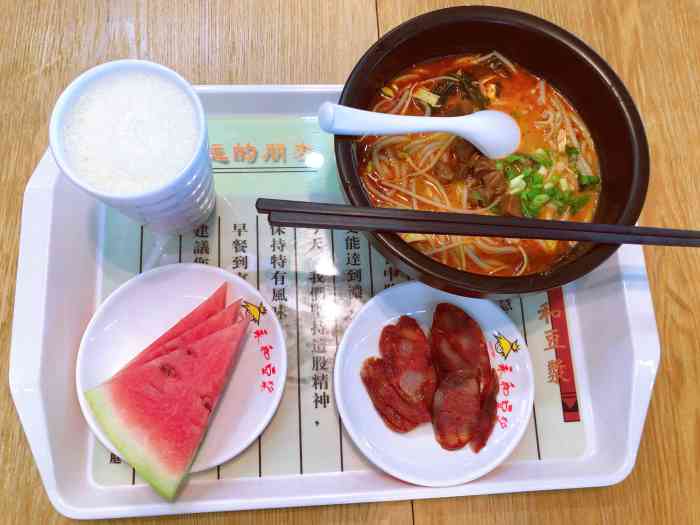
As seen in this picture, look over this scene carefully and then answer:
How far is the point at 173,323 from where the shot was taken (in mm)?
1234

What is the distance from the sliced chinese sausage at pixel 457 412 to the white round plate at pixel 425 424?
2cm

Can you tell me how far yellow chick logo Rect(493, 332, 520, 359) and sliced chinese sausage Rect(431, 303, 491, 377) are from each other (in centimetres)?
3

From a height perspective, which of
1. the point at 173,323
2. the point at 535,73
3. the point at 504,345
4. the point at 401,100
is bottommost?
the point at 173,323

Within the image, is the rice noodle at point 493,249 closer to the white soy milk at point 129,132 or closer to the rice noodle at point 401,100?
the rice noodle at point 401,100

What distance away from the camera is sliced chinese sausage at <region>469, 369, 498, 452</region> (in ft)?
3.87

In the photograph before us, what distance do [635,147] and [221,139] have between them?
0.93 m

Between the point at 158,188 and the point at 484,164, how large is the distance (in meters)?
0.67

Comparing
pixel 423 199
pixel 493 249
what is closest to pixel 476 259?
pixel 493 249

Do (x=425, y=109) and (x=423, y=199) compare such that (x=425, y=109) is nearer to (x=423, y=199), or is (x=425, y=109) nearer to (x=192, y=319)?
(x=423, y=199)

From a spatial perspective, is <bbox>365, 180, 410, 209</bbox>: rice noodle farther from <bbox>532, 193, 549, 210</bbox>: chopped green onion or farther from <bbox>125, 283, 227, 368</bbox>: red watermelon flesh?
<bbox>125, 283, 227, 368</bbox>: red watermelon flesh

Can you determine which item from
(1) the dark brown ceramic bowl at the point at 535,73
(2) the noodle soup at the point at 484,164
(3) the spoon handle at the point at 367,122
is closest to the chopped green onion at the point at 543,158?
(2) the noodle soup at the point at 484,164

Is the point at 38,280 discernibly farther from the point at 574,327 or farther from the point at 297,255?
the point at 574,327

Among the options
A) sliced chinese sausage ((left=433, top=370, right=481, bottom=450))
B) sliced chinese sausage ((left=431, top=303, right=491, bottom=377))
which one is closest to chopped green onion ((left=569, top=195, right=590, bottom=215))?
sliced chinese sausage ((left=431, top=303, right=491, bottom=377))

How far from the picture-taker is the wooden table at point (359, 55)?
122 centimetres
